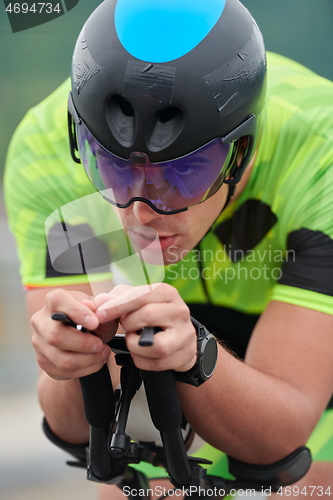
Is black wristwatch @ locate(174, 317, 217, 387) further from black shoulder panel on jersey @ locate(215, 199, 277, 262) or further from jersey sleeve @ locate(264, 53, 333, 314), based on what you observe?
black shoulder panel on jersey @ locate(215, 199, 277, 262)

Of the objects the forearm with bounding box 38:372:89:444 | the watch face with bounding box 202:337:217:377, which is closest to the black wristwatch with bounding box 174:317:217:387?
the watch face with bounding box 202:337:217:377

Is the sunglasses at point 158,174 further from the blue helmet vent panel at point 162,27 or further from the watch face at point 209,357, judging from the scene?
the watch face at point 209,357

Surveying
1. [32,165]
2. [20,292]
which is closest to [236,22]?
[32,165]

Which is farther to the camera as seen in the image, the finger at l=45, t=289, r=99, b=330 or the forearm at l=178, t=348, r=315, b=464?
the forearm at l=178, t=348, r=315, b=464

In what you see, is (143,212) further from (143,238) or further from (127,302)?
(127,302)

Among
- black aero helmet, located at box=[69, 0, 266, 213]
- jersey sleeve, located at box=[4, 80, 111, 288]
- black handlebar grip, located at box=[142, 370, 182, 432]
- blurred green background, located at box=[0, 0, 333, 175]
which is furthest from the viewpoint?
blurred green background, located at box=[0, 0, 333, 175]

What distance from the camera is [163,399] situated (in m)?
0.77

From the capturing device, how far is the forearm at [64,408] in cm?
94

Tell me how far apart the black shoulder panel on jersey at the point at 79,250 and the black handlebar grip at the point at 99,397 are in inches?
5.7

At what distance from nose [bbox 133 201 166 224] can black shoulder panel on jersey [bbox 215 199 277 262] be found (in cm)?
32

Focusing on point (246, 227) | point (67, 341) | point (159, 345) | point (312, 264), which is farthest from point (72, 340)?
point (246, 227)

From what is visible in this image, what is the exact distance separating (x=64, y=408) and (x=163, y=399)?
1.01 feet

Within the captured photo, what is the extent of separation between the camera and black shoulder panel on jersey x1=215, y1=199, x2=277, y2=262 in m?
1.24

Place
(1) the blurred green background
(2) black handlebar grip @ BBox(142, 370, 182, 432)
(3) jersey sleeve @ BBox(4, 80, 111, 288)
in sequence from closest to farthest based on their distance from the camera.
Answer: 1. (2) black handlebar grip @ BBox(142, 370, 182, 432)
2. (3) jersey sleeve @ BBox(4, 80, 111, 288)
3. (1) the blurred green background
